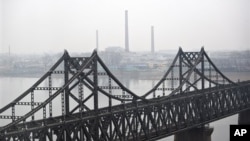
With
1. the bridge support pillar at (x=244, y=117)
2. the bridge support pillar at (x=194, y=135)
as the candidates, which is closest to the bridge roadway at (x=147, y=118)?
the bridge support pillar at (x=194, y=135)

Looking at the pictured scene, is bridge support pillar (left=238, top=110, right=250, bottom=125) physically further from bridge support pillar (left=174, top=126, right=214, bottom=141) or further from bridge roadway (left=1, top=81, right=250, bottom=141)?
bridge support pillar (left=174, top=126, right=214, bottom=141)

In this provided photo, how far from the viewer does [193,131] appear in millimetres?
22859

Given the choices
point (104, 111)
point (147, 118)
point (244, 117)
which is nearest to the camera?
point (104, 111)

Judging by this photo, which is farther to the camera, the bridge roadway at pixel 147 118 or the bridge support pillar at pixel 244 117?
the bridge support pillar at pixel 244 117

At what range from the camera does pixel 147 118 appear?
1809cm

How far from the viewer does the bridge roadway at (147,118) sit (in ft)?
46.0

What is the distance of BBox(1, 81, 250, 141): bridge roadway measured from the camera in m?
14.0

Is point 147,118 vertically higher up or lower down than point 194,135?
higher up

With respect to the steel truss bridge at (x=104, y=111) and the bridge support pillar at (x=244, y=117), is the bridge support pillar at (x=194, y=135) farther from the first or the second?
the bridge support pillar at (x=244, y=117)

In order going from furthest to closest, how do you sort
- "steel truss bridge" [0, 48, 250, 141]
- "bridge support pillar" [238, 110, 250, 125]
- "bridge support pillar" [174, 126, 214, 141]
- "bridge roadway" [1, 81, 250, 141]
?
"bridge support pillar" [238, 110, 250, 125], "bridge support pillar" [174, 126, 214, 141], "bridge roadway" [1, 81, 250, 141], "steel truss bridge" [0, 48, 250, 141]

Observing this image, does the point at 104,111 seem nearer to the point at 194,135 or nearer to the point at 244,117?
the point at 194,135

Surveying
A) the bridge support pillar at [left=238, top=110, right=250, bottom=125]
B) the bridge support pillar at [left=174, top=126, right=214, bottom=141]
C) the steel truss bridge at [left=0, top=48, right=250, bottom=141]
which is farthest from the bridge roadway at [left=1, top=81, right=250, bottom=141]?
the bridge support pillar at [left=238, top=110, right=250, bottom=125]

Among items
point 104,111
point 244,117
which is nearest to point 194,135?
point 244,117

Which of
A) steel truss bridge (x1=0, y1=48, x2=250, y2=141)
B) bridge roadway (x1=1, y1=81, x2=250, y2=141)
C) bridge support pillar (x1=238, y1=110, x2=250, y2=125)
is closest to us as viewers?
steel truss bridge (x1=0, y1=48, x2=250, y2=141)
